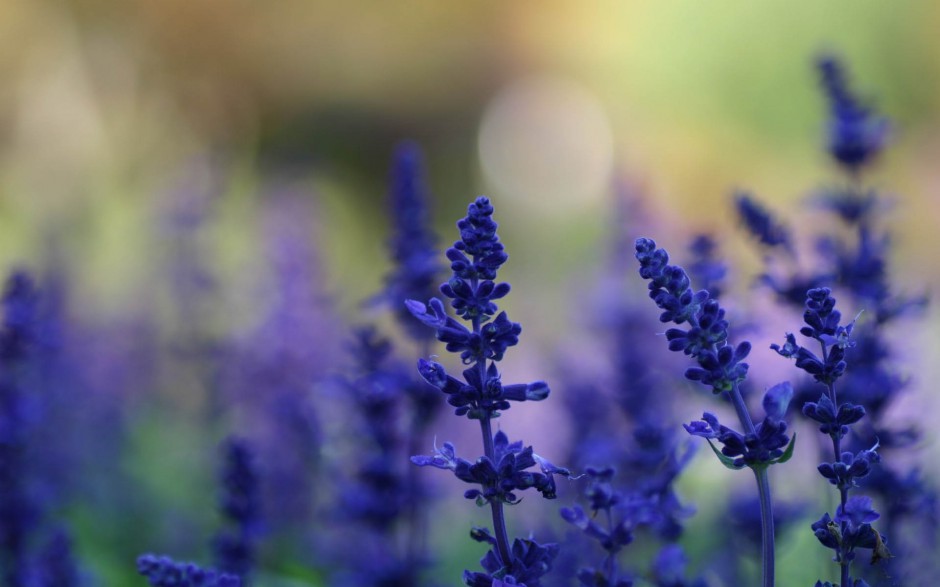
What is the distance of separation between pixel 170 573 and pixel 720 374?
28.1 inches

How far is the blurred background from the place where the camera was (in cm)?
501

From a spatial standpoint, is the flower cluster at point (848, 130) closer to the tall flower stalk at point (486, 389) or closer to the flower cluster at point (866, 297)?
the flower cluster at point (866, 297)

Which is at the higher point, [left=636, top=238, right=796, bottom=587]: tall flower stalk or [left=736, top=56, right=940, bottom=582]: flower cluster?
[left=736, top=56, right=940, bottom=582]: flower cluster

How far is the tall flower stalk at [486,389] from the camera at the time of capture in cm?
127

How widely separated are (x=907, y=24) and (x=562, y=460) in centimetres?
1050

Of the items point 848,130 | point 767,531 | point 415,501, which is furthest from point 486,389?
point 848,130

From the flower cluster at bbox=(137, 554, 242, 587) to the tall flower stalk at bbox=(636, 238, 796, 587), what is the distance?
2.09 feet

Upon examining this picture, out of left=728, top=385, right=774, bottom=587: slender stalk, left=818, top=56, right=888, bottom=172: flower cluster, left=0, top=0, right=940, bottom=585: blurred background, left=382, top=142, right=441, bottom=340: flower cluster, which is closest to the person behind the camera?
left=728, top=385, right=774, bottom=587: slender stalk

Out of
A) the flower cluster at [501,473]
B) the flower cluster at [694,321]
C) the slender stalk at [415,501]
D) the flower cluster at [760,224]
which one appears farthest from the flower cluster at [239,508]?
the flower cluster at [760,224]

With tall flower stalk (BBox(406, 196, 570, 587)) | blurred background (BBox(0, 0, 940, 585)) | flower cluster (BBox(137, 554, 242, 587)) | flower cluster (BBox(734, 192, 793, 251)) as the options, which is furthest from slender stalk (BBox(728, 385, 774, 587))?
blurred background (BBox(0, 0, 940, 585))

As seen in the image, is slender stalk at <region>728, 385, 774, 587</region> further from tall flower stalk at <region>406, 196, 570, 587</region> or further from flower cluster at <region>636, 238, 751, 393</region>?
tall flower stalk at <region>406, 196, 570, 587</region>

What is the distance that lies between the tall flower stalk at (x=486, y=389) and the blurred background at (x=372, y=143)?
4.78 feet

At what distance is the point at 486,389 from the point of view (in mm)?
→ 1290

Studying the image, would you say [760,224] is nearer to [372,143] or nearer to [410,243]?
[410,243]
